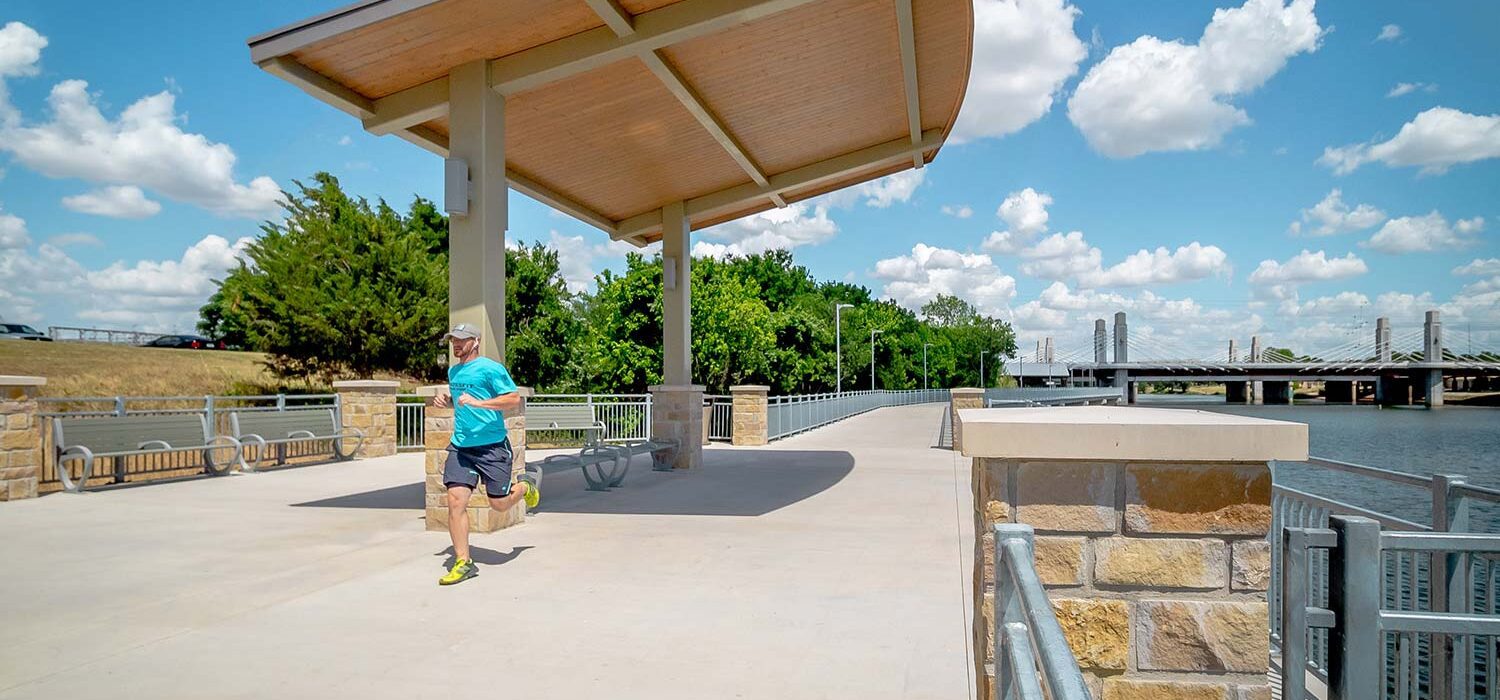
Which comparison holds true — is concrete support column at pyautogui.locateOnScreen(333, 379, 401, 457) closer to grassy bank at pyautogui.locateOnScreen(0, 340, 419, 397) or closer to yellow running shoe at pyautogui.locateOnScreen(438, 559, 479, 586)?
yellow running shoe at pyautogui.locateOnScreen(438, 559, 479, 586)

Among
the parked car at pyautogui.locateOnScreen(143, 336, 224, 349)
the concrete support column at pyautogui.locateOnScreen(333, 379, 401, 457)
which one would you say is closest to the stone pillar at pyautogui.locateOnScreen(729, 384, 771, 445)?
the concrete support column at pyautogui.locateOnScreen(333, 379, 401, 457)

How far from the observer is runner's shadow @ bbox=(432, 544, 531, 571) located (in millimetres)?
6527

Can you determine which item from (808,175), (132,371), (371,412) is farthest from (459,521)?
(132,371)

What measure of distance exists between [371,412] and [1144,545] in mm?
15069

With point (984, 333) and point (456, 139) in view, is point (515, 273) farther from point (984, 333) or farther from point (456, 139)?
point (984, 333)

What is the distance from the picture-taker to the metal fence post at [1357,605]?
2.15 m

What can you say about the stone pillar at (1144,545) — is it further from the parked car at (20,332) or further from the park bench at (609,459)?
the parked car at (20,332)

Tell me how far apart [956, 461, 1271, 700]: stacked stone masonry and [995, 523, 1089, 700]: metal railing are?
18.6 inches

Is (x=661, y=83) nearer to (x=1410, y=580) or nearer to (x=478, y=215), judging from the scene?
(x=478, y=215)

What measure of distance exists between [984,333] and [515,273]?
94717mm

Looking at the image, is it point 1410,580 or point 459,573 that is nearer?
point 1410,580

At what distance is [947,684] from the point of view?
4020 millimetres

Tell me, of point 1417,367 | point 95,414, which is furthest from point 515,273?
point 1417,367

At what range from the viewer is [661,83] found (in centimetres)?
920
